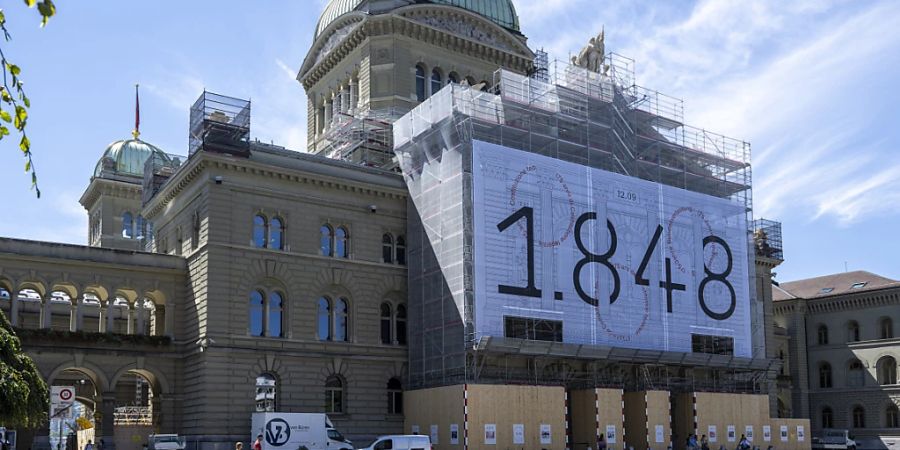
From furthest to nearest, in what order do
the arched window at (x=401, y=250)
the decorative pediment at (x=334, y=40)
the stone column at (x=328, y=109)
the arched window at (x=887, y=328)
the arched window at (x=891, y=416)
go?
the arched window at (x=887, y=328), the arched window at (x=891, y=416), the stone column at (x=328, y=109), the decorative pediment at (x=334, y=40), the arched window at (x=401, y=250)

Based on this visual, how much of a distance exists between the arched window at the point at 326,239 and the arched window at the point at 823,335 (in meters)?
50.4

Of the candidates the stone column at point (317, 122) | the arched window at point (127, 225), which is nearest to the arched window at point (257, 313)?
the stone column at point (317, 122)

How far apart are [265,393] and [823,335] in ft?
179

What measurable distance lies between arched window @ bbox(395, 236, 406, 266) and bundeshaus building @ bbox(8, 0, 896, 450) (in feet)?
0.64

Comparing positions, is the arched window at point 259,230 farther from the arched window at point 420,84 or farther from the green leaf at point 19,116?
the green leaf at point 19,116

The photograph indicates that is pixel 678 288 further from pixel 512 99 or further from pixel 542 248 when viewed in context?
pixel 512 99

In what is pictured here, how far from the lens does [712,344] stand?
5756 centimetres

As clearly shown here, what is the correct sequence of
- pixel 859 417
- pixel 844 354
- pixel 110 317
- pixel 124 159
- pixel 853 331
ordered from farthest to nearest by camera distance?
pixel 853 331 < pixel 844 354 < pixel 859 417 < pixel 124 159 < pixel 110 317

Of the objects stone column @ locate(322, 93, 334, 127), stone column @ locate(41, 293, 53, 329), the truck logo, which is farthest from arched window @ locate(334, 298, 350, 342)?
stone column @ locate(322, 93, 334, 127)

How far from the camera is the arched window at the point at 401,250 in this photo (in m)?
54.4

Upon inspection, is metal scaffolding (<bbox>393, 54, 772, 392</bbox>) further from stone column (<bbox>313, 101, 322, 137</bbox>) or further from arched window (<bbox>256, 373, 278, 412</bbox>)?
stone column (<bbox>313, 101, 322, 137</bbox>)

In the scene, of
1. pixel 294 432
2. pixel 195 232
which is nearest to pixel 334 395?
pixel 294 432

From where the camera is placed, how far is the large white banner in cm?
4975

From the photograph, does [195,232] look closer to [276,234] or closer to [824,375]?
[276,234]
